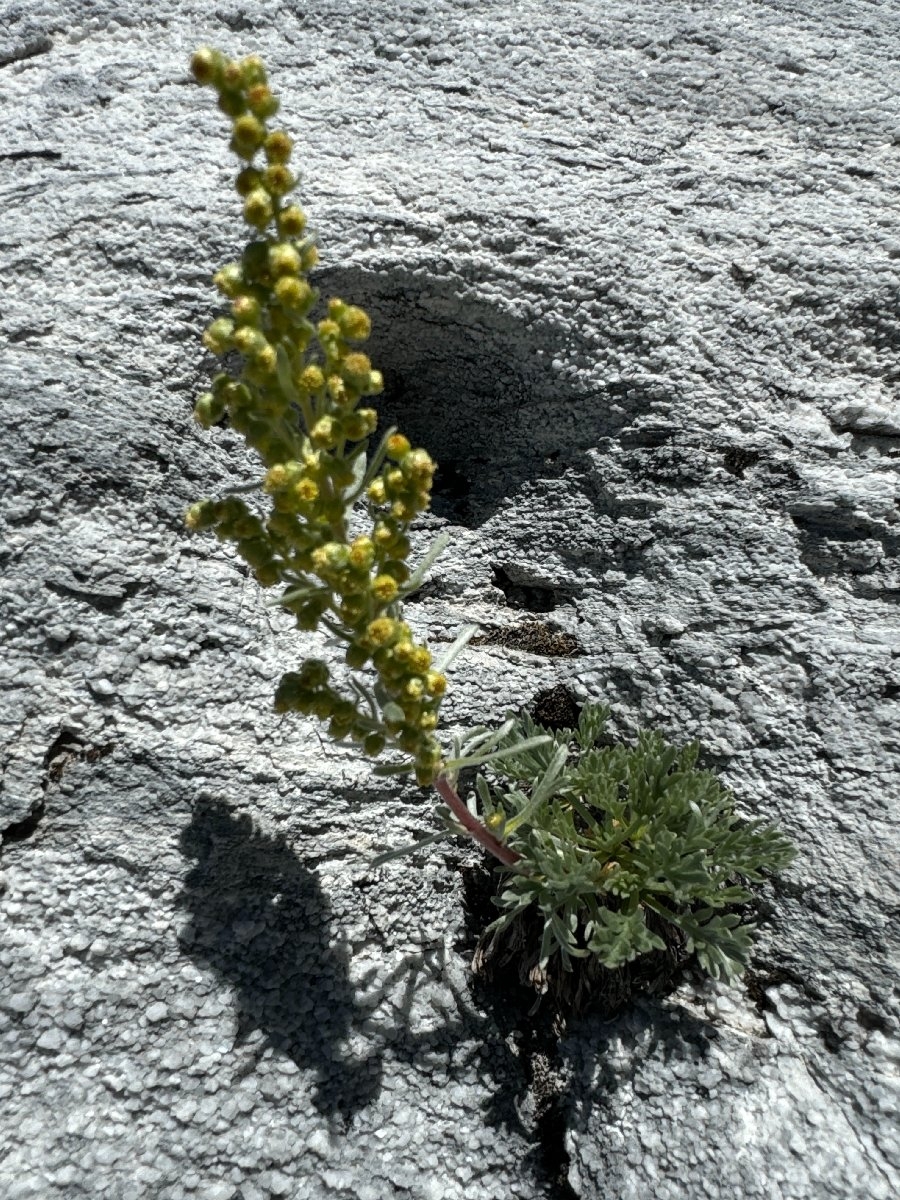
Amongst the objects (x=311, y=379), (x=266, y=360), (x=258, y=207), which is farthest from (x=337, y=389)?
(x=258, y=207)

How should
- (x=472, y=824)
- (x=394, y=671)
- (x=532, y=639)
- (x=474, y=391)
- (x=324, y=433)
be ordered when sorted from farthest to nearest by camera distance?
(x=474, y=391) → (x=532, y=639) → (x=472, y=824) → (x=394, y=671) → (x=324, y=433)

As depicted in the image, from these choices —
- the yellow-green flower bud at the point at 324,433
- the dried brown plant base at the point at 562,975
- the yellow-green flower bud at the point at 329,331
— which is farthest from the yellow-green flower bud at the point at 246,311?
the dried brown plant base at the point at 562,975

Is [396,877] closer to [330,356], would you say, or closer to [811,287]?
[330,356]

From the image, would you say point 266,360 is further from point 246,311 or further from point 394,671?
point 394,671

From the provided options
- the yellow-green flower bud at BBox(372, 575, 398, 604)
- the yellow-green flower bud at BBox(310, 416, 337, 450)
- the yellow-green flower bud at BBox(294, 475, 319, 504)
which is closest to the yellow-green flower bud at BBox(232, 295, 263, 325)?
the yellow-green flower bud at BBox(310, 416, 337, 450)

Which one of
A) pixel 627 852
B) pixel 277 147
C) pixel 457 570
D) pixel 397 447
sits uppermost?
pixel 277 147
